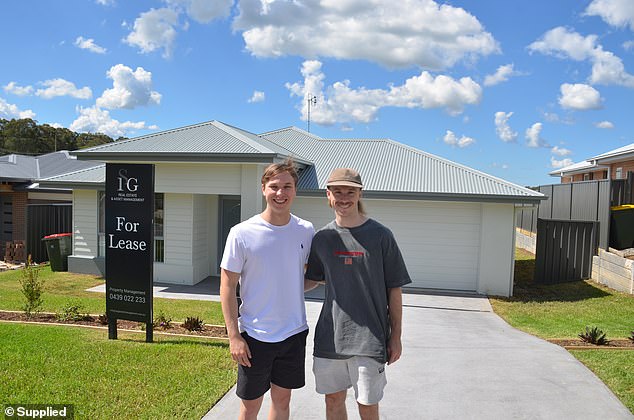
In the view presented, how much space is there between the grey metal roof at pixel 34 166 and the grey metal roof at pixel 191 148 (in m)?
6.69

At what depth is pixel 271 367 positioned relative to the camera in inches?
131

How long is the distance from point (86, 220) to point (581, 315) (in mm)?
12320

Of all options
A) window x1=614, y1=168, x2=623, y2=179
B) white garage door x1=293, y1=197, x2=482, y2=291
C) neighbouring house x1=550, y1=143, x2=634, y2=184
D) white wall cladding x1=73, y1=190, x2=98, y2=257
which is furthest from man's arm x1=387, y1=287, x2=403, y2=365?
window x1=614, y1=168, x2=623, y2=179

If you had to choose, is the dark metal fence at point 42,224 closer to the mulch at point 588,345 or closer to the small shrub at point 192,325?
the small shrub at point 192,325

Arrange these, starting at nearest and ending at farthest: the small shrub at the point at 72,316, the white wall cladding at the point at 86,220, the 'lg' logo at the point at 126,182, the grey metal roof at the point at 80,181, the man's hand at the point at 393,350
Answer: the man's hand at the point at 393,350
the 'lg' logo at the point at 126,182
the small shrub at the point at 72,316
the grey metal roof at the point at 80,181
the white wall cladding at the point at 86,220

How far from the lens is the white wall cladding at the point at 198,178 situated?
11.5m

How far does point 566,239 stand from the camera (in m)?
12.7

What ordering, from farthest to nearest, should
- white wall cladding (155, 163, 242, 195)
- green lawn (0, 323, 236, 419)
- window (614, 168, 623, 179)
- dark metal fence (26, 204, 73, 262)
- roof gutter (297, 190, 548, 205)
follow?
window (614, 168, 623, 179)
dark metal fence (26, 204, 73, 262)
white wall cladding (155, 163, 242, 195)
roof gutter (297, 190, 548, 205)
green lawn (0, 323, 236, 419)

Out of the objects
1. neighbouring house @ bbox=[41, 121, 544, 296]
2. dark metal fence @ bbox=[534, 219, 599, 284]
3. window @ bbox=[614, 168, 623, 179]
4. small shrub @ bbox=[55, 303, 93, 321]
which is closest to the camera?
small shrub @ bbox=[55, 303, 93, 321]

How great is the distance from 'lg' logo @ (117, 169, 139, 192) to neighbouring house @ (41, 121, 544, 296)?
158 inches

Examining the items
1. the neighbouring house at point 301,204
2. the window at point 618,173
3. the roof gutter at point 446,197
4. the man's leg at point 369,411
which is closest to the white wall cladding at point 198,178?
the neighbouring house at point 301,204

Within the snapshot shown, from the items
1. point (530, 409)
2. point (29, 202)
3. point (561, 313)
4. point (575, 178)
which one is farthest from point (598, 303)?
point (575, 178)

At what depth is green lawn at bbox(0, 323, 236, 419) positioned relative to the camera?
14.6 feet

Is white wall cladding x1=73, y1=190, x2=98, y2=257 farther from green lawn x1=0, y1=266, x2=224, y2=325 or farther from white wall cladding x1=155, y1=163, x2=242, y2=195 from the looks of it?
white wall cladding x1=155, y1=163, x2=242, y2=195
